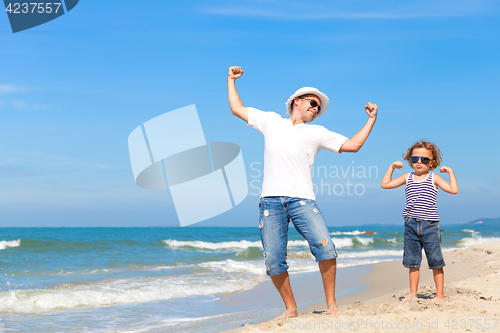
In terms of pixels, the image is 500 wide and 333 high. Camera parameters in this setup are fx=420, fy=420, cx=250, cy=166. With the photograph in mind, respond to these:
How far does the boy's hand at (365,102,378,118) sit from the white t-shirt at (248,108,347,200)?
0.88 feet

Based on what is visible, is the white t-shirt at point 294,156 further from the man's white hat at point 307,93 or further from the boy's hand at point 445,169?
the boy's hand at point 445,169

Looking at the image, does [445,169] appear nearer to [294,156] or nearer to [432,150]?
[432,150]

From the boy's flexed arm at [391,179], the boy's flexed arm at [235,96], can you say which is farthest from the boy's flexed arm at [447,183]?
the boy's flexed arm at [235,96]

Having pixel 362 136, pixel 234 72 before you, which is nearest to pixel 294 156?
pixel 362 136

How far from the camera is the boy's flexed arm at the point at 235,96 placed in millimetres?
3523

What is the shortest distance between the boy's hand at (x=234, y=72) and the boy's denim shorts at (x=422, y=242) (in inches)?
84.6

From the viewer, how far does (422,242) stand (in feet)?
13.3

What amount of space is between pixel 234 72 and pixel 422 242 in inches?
95.1

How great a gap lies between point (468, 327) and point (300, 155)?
1718 millimetres

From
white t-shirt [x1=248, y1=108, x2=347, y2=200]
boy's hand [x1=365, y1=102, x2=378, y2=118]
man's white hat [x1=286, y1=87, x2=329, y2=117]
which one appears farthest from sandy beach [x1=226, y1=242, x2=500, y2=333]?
man's white hat [x1=286, y1=87, x2=329, y2=117]

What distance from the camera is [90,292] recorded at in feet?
22.9

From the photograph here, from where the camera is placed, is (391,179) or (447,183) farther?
(391,179)

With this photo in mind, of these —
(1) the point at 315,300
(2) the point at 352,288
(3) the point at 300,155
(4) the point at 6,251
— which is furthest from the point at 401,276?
(4) the point at 6,251

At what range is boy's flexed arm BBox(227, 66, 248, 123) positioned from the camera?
11.6 feet
